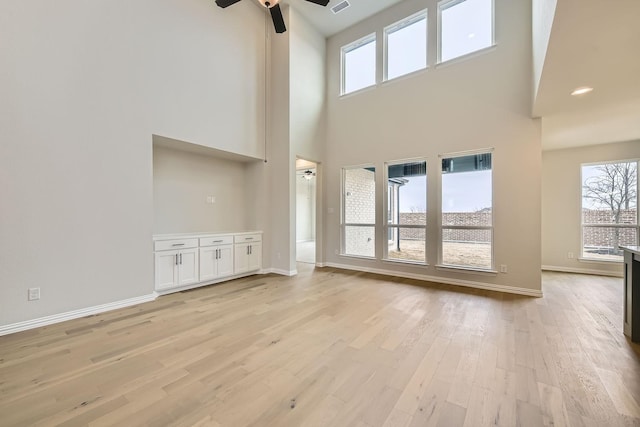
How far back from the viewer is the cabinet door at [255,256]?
5.11m

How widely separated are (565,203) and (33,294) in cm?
901

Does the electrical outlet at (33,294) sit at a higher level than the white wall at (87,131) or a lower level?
lower

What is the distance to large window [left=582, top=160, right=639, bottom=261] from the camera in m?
5.10

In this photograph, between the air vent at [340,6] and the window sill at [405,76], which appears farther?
the air vent at [340,6]

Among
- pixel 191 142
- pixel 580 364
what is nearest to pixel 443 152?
pixel 580 364

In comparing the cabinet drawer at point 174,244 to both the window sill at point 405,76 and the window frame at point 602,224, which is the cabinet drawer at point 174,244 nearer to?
the window sill at point 405,76

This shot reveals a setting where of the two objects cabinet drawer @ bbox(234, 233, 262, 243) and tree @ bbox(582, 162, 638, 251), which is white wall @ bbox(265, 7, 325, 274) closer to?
cabinet drawer @ bbox(234, 233, 262, 243)

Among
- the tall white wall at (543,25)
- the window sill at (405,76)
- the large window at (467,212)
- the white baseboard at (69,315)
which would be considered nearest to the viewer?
the tall white wall at (543,25)

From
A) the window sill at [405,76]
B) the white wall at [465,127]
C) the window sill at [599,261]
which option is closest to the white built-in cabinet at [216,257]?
the white wall at [465,127]

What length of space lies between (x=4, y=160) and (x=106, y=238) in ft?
3.88

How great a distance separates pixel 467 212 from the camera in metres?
4.57

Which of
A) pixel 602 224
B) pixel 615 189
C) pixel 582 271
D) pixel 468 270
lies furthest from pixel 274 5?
pixel 582 271

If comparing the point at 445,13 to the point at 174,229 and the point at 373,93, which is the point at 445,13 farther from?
the point at 174,229

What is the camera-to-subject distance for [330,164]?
611cm
